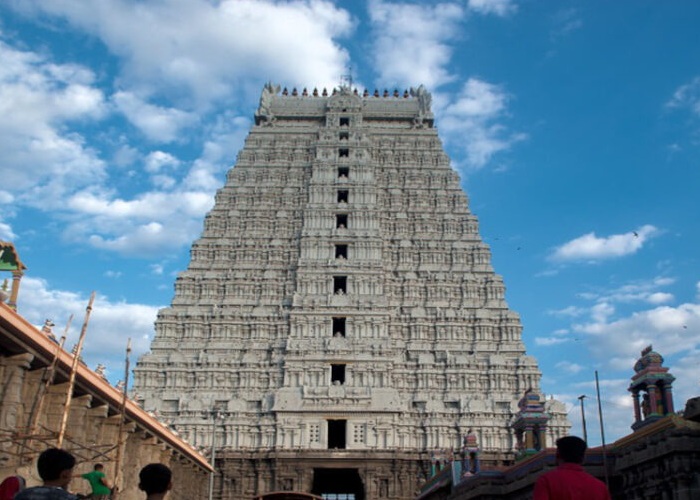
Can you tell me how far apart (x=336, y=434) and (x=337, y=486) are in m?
5.46

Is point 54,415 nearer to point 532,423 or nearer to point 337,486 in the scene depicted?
point 532,423

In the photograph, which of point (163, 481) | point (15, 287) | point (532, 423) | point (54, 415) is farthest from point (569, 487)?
point (532, 423)

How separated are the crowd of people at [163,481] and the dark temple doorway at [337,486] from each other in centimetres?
5509

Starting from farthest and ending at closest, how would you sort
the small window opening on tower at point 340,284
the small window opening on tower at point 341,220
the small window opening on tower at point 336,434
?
the small window opening on tower at point 341,220 → the small window opening on tower at point 340,284 → the small window opening on tower at point 336,434

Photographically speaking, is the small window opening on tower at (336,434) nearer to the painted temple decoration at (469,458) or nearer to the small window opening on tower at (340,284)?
the small window opening on tower at (340,284)

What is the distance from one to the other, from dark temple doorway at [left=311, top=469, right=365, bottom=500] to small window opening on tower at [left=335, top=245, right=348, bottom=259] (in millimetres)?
17714

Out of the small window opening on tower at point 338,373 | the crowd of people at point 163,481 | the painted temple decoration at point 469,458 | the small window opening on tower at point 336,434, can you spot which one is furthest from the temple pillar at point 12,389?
the small window opening on tower at point 338,373

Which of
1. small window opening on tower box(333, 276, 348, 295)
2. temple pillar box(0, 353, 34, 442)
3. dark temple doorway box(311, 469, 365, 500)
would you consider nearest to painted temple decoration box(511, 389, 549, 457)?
temple pillar box(0, 353, 34, 442)

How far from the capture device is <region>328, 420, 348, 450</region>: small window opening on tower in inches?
2307

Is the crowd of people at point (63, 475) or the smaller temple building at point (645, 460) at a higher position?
the smaller temple building at point (645, 460)

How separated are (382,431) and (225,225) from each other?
24.5m

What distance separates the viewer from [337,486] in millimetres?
62906

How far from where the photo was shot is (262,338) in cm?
6197

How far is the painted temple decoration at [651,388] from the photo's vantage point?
83.0 feet
